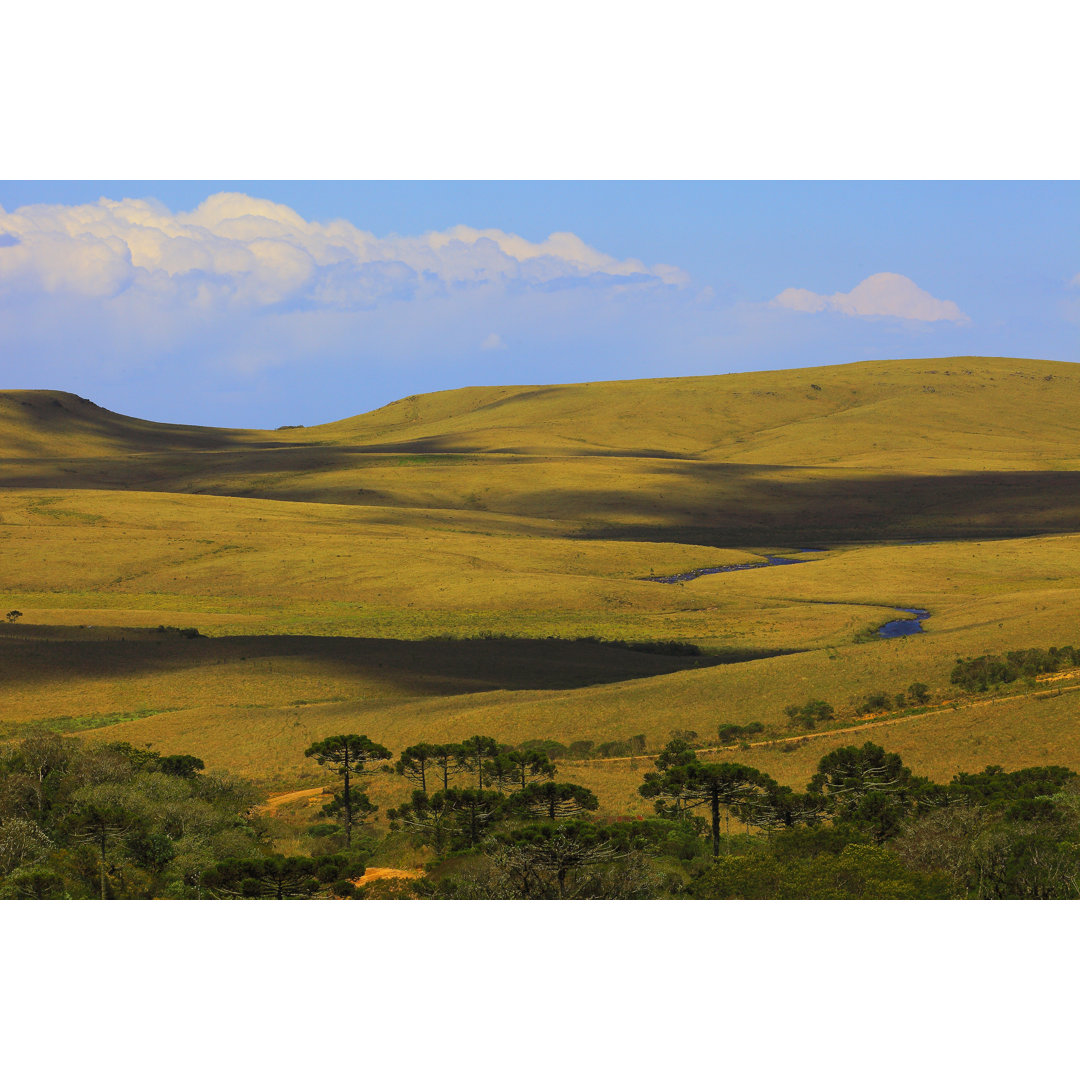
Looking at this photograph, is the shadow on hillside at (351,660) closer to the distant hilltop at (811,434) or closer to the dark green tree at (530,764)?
the dark green tree at (530,764)

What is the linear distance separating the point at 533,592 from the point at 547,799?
4892cm

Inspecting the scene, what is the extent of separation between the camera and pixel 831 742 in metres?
32.8

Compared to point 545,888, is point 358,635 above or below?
above

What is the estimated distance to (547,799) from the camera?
75.5 ft

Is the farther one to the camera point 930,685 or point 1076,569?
point 1076,569

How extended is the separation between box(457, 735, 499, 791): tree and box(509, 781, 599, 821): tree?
4.35 meters

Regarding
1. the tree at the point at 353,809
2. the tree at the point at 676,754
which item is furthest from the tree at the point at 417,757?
the tree at the point at 676,754

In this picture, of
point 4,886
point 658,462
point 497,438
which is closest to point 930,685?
point 4,886

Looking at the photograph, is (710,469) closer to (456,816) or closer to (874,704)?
(874,704)

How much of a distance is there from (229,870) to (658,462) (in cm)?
13160

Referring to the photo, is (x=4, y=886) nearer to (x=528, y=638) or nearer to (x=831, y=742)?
(x=831, y=742)

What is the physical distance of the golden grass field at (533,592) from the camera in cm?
3762

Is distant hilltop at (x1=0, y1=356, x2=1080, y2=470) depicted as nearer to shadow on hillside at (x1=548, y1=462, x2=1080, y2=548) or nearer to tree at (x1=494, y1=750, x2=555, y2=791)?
shadow on hillside at (x1=548, y1=462, x2=1080, y2=548)

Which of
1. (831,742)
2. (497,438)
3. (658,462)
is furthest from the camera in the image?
(497,438)
